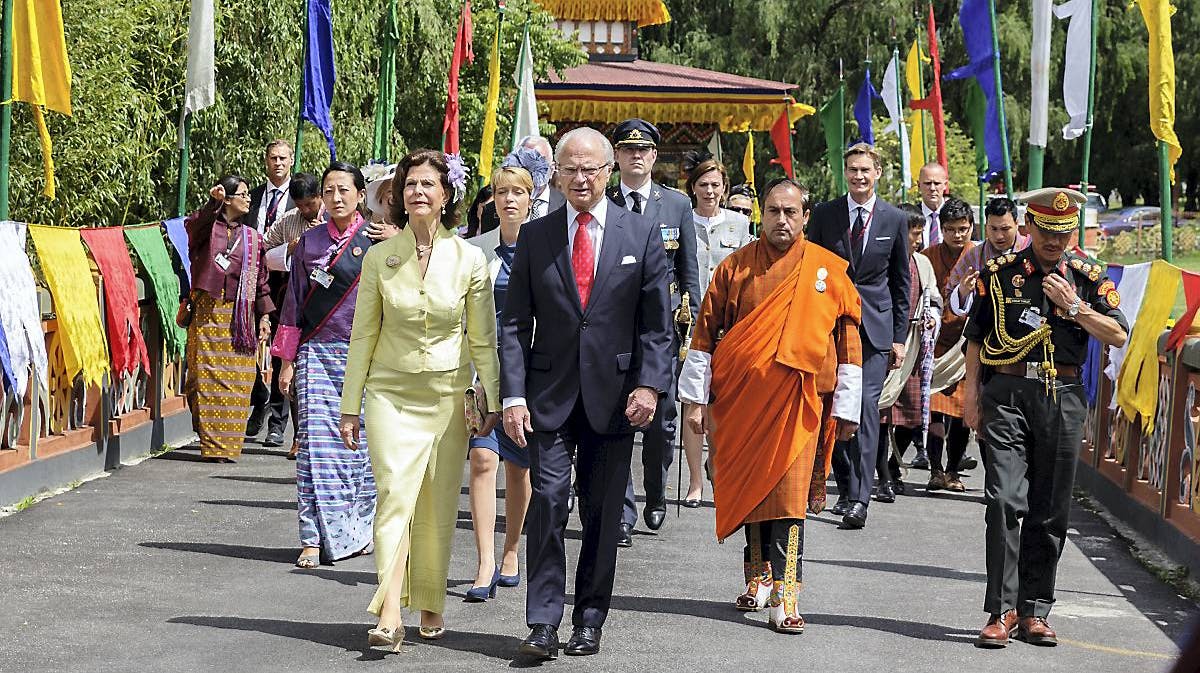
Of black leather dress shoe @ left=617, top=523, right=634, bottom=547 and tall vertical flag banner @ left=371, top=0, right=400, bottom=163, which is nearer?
black leather dress shoe @ left=617, top=523, right=634, bottom=547

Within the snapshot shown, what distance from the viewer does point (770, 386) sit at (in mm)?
7801

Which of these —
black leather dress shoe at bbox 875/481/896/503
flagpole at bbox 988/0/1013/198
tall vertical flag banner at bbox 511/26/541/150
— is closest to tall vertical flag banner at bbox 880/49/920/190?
tall vertical flag banner at bbox 511/26/541/150

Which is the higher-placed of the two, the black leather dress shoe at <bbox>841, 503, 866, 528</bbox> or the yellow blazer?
the yellow blazer

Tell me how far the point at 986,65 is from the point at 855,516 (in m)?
9.78

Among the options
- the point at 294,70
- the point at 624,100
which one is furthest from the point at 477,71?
the point at 294,70

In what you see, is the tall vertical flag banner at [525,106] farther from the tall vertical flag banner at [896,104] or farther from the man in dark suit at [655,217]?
the man in dark suit at [655,217]

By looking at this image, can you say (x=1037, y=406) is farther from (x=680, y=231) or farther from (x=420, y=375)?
(x=680, y=231)

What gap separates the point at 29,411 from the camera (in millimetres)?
10602

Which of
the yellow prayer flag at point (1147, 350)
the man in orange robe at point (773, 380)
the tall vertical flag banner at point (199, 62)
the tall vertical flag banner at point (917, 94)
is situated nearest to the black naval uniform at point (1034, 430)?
the man in orange robe at point (773, 380)

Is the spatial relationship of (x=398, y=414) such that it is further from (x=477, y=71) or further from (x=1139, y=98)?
(x=1139, y=98)

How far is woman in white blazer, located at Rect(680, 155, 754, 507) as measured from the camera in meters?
11.1

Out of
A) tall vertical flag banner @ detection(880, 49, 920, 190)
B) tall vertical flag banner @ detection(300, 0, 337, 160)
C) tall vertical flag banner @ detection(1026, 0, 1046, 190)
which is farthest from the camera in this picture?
tall vertical flag banner @ detection(880, 49, 920, 190)

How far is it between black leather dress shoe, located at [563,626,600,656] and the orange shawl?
101cm

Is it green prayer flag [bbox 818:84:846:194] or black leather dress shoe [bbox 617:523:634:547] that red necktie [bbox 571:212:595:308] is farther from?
green prayer flag [bbox 818:84:846:194]
